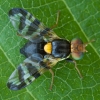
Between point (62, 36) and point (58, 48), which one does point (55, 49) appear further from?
point (62, 36)

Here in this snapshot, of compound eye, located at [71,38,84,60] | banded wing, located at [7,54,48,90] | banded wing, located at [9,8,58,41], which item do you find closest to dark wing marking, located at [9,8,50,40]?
banded wing, located at [9,8,58,41]

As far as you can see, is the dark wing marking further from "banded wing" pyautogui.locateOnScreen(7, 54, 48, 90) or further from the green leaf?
"banded wing" pyautogui.locateOnScreen(7, 54, 48, 90)

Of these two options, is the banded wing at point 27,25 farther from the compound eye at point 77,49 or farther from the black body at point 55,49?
the compound eye at point 77,49

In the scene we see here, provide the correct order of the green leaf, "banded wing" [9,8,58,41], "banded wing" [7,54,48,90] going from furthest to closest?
the green leaf < "banded wing" [9,8,58,41] < "banded wing" [7,54,48,90]

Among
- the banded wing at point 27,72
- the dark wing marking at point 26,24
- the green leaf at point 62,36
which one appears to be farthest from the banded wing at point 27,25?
the banded wing at point 27,72

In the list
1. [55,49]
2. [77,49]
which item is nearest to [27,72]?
[55,49]
